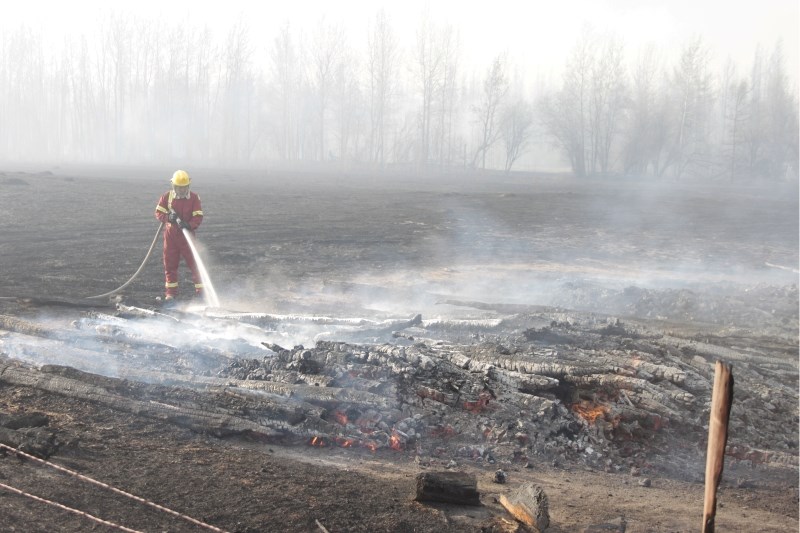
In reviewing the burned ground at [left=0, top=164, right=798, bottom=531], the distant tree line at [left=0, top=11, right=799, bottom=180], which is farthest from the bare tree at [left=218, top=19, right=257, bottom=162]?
the burned ground at [left=0, top=164, right=798, bottom=531]

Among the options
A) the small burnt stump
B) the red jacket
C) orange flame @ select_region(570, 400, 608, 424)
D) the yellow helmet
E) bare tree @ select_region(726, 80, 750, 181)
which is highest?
bare tree @ select_region(726, 80, 750, 181)

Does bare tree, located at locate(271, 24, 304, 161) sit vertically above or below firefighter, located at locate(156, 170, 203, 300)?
above

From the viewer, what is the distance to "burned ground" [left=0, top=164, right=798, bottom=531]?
5102mm

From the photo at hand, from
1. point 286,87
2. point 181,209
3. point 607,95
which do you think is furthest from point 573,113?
point 181,209

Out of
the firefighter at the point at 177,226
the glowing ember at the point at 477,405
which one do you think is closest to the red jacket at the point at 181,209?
the firefighter at the point at 177,226

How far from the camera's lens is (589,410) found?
689cm

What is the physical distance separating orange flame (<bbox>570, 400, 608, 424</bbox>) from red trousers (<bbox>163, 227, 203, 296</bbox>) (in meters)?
7.15

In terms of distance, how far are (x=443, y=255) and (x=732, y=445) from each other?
11.5m

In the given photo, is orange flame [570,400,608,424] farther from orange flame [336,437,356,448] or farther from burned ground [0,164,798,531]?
orange flame [336,437,356,448]

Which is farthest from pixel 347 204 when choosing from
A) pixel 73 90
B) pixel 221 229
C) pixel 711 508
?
pixel 73 90

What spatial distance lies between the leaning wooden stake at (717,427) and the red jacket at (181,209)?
989 centimetres

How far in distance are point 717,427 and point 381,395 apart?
4191 millimetres

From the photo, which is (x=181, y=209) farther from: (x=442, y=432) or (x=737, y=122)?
→ (x=737, y=122)

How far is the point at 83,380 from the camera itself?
22.6ft
